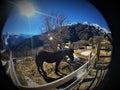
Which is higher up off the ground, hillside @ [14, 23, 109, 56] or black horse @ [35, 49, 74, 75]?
hillside @ [14, 23, 109, 56]

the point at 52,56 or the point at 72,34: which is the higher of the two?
the point at 72,34

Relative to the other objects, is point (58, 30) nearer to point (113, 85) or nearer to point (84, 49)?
point (84, 49)

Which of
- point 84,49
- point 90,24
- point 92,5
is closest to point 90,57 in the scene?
point 84,49

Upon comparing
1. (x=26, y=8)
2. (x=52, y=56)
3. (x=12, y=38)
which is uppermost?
(x=26, y=8)

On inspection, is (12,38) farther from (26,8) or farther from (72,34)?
(72,34)

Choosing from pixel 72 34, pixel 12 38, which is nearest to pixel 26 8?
pixel 12 38

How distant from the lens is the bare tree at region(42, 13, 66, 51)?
256 cm

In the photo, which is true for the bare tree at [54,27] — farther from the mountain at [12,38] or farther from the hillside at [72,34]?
the mountain at [12,38]

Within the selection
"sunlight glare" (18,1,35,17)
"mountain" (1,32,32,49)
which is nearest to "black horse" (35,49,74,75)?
"mountain" (1,32,32,49)

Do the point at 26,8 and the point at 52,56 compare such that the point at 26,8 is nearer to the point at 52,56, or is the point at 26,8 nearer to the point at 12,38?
the point at 12,38

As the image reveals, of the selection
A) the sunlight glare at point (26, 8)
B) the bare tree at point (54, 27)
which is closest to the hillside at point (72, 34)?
the bare tree at point (54, 27)

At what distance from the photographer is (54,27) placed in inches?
102

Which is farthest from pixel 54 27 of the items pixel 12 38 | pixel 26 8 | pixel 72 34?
pixel 12 38

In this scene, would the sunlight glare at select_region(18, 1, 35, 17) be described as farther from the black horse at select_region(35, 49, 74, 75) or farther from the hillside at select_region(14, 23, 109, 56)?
the black horse at select_region(35, 49, 74, 75)
